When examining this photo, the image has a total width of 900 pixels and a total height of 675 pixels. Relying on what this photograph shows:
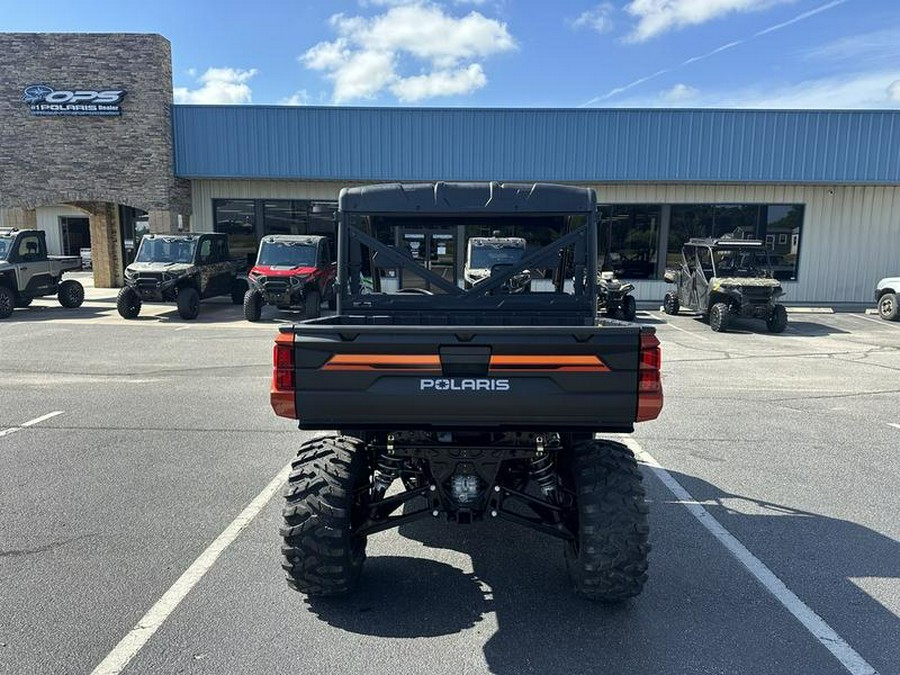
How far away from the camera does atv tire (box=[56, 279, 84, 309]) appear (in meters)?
17.0

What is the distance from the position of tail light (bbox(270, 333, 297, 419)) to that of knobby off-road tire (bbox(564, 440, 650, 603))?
1580 millimetres

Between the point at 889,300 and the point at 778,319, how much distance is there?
5050 millimetres

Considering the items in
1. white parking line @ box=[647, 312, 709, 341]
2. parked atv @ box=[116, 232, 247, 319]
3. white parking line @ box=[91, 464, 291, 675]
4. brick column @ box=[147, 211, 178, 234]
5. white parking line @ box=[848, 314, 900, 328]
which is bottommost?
white parking line @ box=[91, 464, 291, 675]

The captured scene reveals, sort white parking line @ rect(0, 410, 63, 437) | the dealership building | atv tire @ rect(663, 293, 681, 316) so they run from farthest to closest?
the dealership building, atv tire @ rect(663, 293, 681, 316), white parking line @ rect(0, 410, 63, 437)

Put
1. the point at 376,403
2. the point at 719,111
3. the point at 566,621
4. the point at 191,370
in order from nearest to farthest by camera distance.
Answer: the point at 376,403, the point at 566,621, the point at 191,370, the point at 719,111

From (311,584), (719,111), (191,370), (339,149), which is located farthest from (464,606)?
(719,111)

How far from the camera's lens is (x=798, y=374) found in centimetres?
1013

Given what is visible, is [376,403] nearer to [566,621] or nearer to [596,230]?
[566,621]

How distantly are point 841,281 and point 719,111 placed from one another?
7.11 meters

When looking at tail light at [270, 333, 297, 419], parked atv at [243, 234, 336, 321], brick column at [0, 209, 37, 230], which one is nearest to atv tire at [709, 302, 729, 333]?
parked atv at [243, 234, 336, 321]

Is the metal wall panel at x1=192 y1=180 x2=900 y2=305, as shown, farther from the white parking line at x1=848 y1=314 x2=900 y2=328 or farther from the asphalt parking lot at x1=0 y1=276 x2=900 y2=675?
the asphalt parking lot at x1=0 y1=276 x2=900 y2=675

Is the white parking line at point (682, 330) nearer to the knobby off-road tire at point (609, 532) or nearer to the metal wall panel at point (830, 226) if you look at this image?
the metal wall panel at point (830, 226)

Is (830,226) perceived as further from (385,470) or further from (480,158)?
(385,470)

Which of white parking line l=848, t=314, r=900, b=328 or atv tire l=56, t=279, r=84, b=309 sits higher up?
atv tire l=56, t=279, r=84, b=309
